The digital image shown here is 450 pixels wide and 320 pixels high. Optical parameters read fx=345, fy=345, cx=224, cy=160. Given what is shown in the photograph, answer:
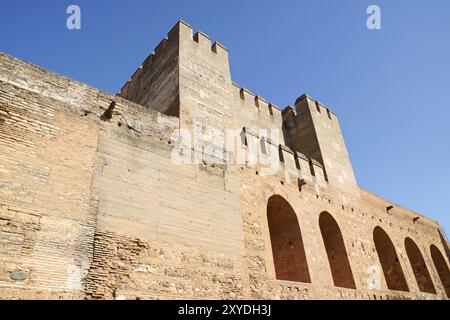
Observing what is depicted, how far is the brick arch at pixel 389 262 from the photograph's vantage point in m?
11.3

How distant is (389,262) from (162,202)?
30.2ft

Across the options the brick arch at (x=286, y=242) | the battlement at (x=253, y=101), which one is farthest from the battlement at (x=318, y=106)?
the brick arch at (x=286, y=242)

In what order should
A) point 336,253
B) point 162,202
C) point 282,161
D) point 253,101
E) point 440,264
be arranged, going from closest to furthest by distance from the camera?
point 162,202 → point 282,161 → point 336,253 → point 253,101 → point 440,264

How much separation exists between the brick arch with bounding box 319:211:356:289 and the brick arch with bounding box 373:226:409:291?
279cm

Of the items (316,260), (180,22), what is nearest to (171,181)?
(316,260)

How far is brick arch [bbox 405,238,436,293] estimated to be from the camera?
12977mm

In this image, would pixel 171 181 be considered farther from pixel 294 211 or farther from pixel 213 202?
pixel 294 211

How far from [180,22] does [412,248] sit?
482 inches

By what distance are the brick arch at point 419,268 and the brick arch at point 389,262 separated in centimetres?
197

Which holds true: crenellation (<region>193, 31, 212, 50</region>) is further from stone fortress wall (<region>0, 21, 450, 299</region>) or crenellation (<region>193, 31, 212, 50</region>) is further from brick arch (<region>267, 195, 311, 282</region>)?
brick arch (<region>267, 195, 311, 282</region>)

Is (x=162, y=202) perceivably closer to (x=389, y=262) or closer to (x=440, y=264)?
(x=389, y=262)

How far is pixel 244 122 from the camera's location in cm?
1084

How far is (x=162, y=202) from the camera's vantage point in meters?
6.35

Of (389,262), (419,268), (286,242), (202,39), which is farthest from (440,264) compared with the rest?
(202,39)
